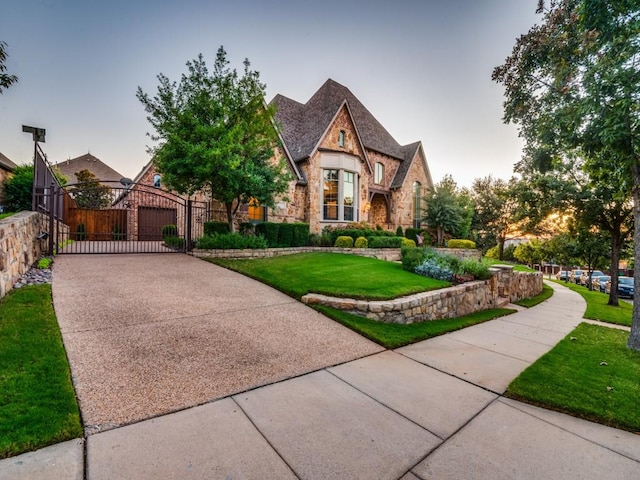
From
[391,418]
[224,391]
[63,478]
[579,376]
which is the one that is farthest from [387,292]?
[63,478]

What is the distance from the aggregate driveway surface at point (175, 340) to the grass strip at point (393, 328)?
8.7 inches

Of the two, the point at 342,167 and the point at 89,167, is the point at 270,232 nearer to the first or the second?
the point at 342,167

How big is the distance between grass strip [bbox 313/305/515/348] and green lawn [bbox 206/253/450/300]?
0.65m

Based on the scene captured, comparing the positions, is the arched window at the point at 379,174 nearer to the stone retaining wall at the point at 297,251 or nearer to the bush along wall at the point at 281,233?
the stone retaining wall at the point at 297,251

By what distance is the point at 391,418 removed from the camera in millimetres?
2703

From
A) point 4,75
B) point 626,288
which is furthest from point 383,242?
point 626,288

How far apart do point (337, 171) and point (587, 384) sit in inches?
640

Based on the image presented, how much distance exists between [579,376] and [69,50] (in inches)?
676

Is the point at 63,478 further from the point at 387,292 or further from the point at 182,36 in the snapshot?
the point at 182,36

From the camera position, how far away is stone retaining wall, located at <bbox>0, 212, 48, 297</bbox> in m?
5.14

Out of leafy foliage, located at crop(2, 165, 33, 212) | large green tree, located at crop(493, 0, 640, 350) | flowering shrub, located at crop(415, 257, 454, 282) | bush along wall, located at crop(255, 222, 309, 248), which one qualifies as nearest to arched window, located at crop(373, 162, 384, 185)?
bush along wall, located at crop(255, 222, 309, 248)

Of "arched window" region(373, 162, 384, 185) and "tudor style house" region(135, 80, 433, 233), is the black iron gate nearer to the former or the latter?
"tudor style house" region(135, 80, 433, 233)

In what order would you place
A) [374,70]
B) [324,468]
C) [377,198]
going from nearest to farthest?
1. [324,468]
2. [374,70]
3. [377,198]

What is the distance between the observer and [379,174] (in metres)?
23.5
